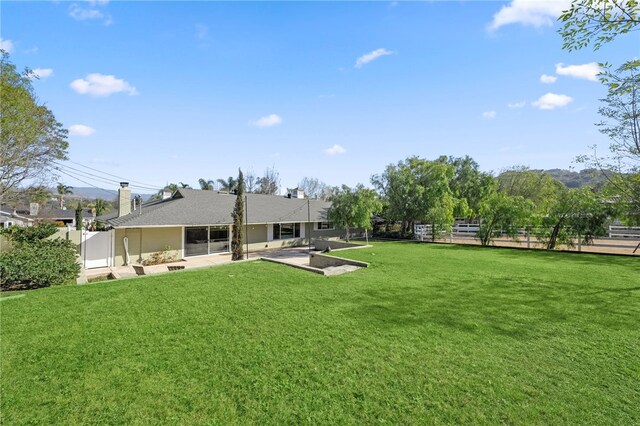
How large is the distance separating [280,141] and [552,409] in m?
23.6

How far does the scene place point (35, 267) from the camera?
8.47 meters

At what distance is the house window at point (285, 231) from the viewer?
21.0 m

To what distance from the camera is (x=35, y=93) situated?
15.5 meters

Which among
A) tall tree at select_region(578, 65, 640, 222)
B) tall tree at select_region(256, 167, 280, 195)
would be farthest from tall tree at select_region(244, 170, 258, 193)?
tall tree at select_region(578, 65, 640, 222)

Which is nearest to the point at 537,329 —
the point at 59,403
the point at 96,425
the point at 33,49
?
the point at 96,425

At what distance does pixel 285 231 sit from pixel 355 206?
610 cm

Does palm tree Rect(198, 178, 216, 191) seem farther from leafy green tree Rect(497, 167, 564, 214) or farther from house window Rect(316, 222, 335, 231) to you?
leafy green tree Rect(497, 167, 564, 214)

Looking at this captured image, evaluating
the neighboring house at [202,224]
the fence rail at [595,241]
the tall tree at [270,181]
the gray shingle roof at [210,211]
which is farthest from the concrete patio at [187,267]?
the tall tree at [270,181]

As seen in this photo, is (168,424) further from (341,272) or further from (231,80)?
(231,80)

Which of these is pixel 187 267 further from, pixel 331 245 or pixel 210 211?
pixel 331 245

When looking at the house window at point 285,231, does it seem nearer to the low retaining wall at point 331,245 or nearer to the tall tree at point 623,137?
the low retaining wall at point 331,245

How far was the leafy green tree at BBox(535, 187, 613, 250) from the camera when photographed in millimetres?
14203

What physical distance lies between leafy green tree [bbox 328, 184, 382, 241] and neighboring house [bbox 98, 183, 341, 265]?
2.18 metres

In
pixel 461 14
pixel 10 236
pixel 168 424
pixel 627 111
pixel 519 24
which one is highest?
pixel 461 14
